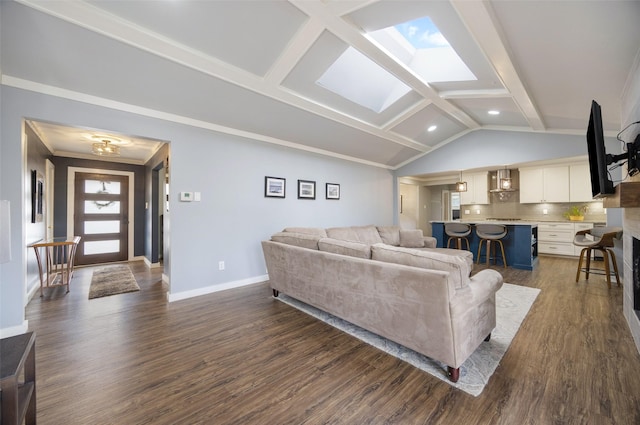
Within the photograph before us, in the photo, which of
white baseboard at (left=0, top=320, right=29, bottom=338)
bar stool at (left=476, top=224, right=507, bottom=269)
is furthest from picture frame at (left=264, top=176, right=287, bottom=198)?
bar stool at (left=476, top=224, right=507, bottom=269)

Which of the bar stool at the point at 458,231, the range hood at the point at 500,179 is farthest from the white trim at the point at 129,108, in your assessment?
the range hood at the point at 500,179

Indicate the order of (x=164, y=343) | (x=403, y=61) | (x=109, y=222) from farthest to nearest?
(x=109, y=222) → (x=403, y=61) → (x=164, y=343)

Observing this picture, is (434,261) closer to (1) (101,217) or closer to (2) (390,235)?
(2) (390,235)

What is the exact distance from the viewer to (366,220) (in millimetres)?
6297

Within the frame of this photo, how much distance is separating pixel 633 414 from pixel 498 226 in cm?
377

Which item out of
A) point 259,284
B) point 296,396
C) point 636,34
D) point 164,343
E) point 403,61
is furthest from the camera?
point 259,284

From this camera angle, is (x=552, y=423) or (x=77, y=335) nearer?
(x=552, y=423)

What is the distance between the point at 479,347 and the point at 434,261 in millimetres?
1030

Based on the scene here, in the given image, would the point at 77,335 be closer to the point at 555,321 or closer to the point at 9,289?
the point at 9,289

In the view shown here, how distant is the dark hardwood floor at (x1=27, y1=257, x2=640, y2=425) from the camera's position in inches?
55.7

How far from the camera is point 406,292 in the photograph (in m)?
1.79

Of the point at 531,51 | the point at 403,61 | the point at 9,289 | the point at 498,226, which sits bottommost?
the point at 9,289

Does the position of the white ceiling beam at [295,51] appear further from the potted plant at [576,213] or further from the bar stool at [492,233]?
the potted plant at [576,213]

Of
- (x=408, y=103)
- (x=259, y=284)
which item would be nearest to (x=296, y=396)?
(x=259, y=284)
